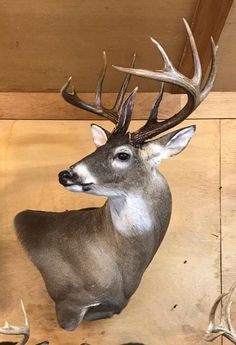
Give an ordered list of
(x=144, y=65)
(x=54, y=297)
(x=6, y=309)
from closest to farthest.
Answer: (x=54, y=297), (x=6, y=309), (x=144, y=65)

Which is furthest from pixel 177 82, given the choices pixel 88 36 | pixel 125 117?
pixel 88 36

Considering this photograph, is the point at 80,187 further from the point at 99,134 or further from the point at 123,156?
the point at 99,134

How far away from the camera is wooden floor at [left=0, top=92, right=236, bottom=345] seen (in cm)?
175

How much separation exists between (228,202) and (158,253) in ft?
0.86

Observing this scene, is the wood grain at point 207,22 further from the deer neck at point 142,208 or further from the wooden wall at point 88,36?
the deer neck at point 142,208

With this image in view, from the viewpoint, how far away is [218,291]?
5.86ft

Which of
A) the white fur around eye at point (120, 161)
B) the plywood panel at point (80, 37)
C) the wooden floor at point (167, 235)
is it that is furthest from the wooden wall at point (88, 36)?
the white fur around eye at point (120, 161)

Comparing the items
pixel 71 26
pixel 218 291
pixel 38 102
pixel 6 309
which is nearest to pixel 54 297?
pixel 6 309

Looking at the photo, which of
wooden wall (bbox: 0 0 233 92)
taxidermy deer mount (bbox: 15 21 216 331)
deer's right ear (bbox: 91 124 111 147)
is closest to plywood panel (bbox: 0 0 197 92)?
wooden wall (bbox: 0 0 233 92)

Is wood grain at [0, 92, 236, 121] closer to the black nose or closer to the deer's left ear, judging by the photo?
the deer's left ear

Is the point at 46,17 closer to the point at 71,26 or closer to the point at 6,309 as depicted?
the point at 71,26

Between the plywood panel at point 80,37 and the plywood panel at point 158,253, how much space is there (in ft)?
0.52

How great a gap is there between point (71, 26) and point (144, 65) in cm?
27

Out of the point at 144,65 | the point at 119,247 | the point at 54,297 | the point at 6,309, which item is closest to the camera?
the point at 119,247
